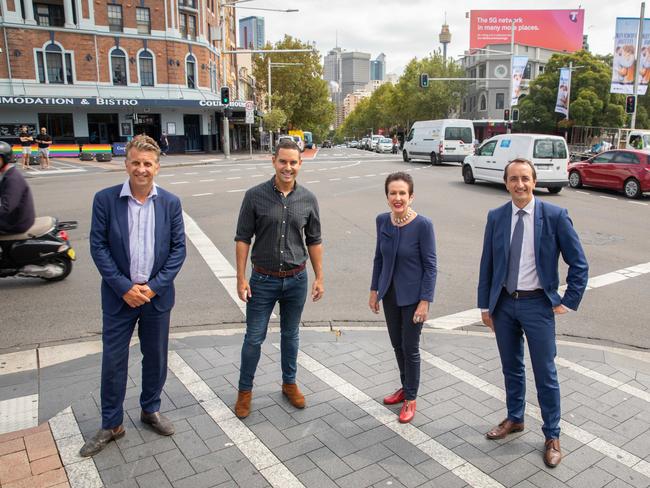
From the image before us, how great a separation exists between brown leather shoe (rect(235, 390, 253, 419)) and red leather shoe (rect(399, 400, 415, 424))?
108cm

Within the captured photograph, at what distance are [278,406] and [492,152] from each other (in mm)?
16377

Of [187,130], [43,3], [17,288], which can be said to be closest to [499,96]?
[187,130]

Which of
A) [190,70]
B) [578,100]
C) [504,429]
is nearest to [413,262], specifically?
[504,429]

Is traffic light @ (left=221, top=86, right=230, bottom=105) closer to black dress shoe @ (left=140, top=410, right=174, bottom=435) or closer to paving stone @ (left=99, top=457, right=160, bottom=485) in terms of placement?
black dress shoe @ (left=140, top=410, right=174, bottom=435)

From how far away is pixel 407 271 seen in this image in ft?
12.6

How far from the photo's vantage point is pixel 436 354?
5137 mm

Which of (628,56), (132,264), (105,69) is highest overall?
(105,69)

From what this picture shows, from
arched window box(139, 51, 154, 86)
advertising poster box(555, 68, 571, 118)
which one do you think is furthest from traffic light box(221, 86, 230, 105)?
advertising poster box(555, 68, 571, 118)

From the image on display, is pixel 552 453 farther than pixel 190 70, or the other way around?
pixel 190 70

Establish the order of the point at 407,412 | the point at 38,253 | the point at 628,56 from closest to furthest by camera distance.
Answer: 1. the point at 407,412
2. the point at 38,253
3. the point at 628,56

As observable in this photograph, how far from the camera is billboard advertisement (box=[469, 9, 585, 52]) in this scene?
7556cm

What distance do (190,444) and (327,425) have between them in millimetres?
924

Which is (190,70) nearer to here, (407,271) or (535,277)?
(407,271)

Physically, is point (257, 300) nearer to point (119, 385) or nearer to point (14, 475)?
point (119, 385)
